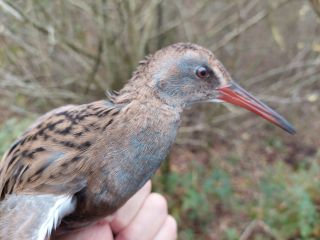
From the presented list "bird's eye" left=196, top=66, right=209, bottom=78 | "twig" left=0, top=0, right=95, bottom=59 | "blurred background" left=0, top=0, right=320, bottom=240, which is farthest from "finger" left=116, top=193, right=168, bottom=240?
"twig" left=0, top=0, right=95, bottom=59

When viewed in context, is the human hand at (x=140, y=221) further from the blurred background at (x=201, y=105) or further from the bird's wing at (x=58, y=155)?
the blurred background at (x=201, y=105)

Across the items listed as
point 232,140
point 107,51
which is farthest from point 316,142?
point 107,51

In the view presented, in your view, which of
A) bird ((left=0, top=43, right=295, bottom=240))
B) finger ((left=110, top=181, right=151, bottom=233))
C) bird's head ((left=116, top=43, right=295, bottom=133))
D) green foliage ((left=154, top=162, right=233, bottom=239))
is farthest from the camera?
green foliage ((left=154, top=162, right=233, bottom=239))

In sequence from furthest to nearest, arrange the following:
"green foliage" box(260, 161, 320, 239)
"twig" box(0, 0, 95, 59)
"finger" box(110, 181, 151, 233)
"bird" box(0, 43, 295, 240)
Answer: "green foliage" box(260, 161, 320, 239)
"twig" box(0, 0, 95, 59)
"finger" box(110, 181, 151, 233)
"bird" box(0, 43, 295, 240)

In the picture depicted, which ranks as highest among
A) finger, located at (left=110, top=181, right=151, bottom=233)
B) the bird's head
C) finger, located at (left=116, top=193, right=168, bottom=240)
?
the bird's head

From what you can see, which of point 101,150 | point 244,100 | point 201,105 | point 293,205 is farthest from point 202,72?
point 201,105

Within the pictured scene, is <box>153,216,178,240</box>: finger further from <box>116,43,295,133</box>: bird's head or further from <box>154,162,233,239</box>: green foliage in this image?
<box>154,162,233,239</box>: green foliage

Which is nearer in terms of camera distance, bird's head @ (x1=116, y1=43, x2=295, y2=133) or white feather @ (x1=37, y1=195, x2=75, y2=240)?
white feather @ (x1=37, y1=195, x2=75, y2=240)

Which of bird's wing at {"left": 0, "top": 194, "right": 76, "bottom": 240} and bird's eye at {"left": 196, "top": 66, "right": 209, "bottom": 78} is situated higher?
bird's eye at {"left": 196, "top": 66, "right": 209, "bottom": 78}
